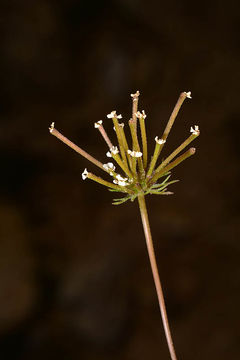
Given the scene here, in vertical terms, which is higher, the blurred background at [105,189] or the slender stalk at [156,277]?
the blurred background at [105,189]

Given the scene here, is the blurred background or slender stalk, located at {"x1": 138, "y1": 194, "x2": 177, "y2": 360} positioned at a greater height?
the blurred background

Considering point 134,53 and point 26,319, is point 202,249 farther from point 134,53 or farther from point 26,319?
point 134,53

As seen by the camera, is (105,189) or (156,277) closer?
(156,277)

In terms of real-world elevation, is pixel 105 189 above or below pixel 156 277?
above

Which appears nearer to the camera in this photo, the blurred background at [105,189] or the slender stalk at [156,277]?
the slender stalk at [156,277]

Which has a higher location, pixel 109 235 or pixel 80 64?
pixel 80 64

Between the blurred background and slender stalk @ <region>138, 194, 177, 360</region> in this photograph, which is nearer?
slender stalk @ <region>138, 194, 177, 360</region>

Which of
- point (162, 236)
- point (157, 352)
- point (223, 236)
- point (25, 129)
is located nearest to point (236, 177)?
point (223, 236)

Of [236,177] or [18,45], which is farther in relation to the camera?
[236,177]
